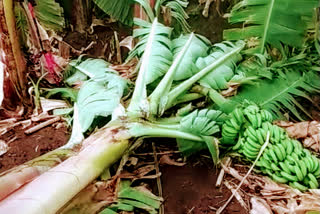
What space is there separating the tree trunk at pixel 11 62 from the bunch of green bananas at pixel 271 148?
79 centimetres

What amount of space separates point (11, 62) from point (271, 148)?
0.96m

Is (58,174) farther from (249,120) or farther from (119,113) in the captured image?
(249,120)

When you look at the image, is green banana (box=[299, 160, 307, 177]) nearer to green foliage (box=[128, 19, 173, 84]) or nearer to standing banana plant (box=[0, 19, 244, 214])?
standing banana plant (box=[0, 19, 244, 214])

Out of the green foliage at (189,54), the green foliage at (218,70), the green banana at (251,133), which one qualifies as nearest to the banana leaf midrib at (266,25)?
the green foliage at (218,70)

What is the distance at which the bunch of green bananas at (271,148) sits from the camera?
0.94 m

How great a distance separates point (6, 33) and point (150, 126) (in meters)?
0.65

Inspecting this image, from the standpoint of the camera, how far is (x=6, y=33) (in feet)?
4.06

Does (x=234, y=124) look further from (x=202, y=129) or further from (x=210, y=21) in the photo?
(x=210, y=21)

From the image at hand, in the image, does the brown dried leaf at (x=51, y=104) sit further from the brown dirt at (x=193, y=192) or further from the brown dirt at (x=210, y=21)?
the brown dirt at (x=210, y=21)

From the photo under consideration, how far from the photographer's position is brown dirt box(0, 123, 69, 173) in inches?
42.0

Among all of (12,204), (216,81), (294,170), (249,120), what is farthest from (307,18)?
(12,204)

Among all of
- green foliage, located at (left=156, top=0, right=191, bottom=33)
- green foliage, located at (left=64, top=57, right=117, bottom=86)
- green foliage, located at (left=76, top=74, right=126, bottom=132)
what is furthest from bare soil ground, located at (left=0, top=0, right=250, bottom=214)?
green foliage, located at (left=156, top=0, right=191, bottom=33)

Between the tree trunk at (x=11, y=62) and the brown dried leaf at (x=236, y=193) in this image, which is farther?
the tree trunk at (x=11, y=62)

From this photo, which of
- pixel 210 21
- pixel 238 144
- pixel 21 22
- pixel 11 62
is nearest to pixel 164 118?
pixel 238 144
